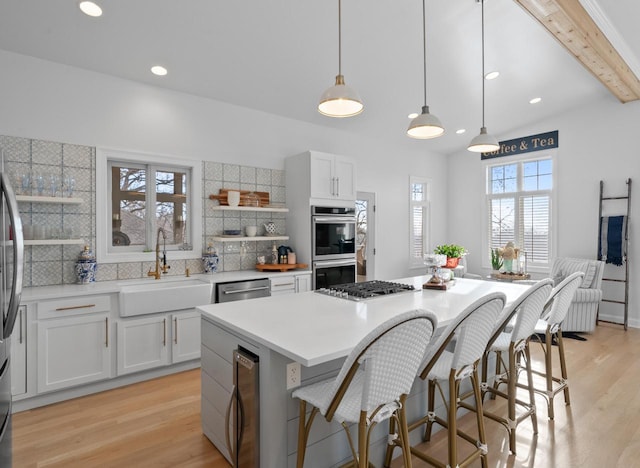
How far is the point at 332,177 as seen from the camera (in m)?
4.55

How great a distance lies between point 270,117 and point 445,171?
3984 millimetres

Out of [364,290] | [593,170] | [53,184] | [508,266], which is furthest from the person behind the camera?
[508,266]

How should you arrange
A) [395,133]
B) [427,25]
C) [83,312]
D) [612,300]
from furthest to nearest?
[395,133] → [612,300] → [427,25] → [83,312]

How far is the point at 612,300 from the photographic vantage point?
515 centimetres

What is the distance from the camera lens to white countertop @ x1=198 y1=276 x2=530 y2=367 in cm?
146

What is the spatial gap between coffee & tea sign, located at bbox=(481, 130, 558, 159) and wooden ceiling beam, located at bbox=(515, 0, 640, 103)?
1150 millimetres

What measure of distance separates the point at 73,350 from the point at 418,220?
213 inches

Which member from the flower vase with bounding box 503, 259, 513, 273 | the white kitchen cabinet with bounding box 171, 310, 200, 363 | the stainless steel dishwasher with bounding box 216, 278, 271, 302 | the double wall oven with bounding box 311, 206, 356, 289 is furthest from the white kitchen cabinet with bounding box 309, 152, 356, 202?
the flower vase with bounding box 503, 259, 513, 273

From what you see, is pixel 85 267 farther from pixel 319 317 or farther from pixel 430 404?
pixel 430 404

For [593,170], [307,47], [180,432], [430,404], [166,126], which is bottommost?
[180,432]

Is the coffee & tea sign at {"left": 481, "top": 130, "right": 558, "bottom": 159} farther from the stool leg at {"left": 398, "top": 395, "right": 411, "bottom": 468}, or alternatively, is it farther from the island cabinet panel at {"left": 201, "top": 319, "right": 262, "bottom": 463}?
the island cabinet panel at {"left": 201, "top": 319, "right": 262, "bottom": 463}

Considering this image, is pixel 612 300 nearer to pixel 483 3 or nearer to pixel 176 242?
pixel 483 3

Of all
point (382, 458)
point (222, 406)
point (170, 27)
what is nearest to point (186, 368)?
point (222, 406)

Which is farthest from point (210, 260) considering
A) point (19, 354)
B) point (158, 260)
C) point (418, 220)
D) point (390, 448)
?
point (418, 220)
